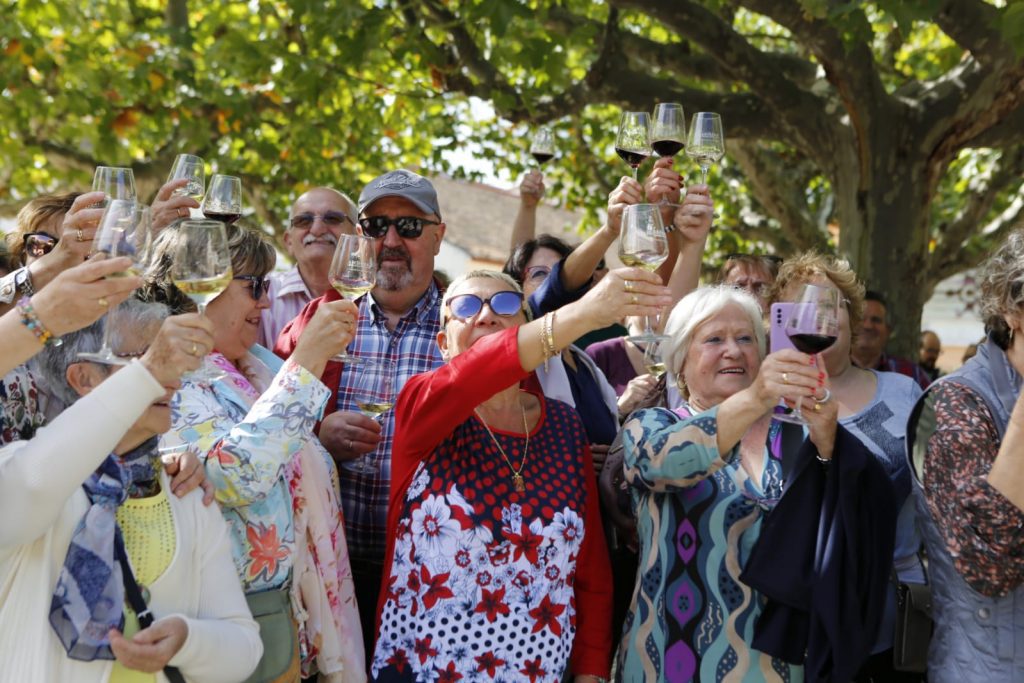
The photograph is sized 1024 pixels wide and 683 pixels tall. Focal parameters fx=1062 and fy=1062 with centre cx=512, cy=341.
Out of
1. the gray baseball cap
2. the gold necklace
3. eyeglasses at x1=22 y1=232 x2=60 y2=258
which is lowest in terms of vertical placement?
the gold necklace

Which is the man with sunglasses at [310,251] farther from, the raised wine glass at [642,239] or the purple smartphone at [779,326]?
the purple smartphone at [779,326]

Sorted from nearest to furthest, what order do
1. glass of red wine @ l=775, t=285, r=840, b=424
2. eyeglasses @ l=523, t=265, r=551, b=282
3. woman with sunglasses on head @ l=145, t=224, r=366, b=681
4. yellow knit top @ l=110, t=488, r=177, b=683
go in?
1. yellow knit top @ l=110, t=488, r=177, b=683
2. glass of red wine @ l=775, t=285, r=840, b=424
3. woman with sunglasses on head @ l=145, t=224, r=366, b=681
4. eyeglasses @ l=523, t=265, r=551, b=282

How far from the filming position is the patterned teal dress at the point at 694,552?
330 cm

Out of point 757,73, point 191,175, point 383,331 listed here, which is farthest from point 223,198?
point 757,73

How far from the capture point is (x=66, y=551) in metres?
2.65

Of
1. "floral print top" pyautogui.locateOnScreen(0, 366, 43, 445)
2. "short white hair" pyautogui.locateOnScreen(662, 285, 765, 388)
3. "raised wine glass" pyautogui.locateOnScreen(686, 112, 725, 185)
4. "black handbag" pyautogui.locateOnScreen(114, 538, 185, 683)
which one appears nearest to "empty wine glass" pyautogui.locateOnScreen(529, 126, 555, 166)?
"raised wine glass" pyautogui.locateOnScreen(686, 112, 725, 185)

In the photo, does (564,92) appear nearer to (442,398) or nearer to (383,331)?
(383,331)

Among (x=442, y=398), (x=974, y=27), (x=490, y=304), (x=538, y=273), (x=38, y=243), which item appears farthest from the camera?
(x=974, y=27)

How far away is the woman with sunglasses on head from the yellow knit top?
0.20 metres

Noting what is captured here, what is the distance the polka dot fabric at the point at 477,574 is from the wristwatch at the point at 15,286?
1.35 m

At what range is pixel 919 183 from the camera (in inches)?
307

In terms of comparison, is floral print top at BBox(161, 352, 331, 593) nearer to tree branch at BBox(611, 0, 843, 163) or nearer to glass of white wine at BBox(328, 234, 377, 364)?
glass of white wine at BBox(328, 234, 377, 364)

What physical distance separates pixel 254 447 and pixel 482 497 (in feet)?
2.50

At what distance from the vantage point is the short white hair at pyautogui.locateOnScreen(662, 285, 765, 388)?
3.77 meters
